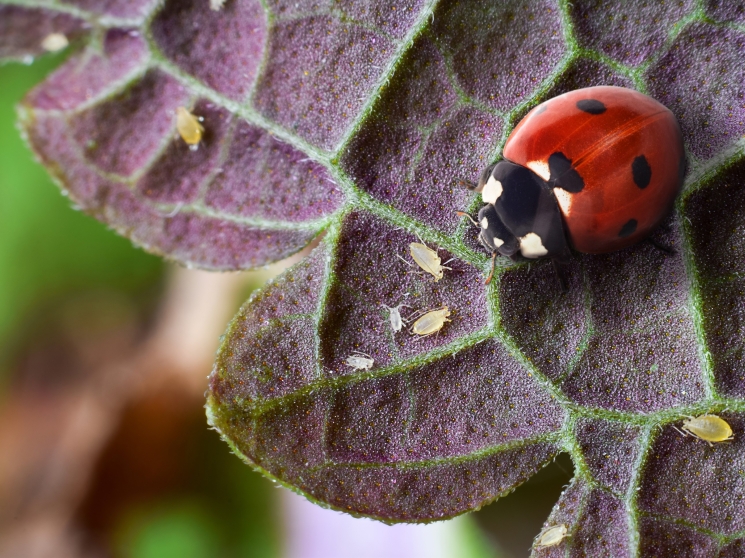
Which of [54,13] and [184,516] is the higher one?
[54,13]

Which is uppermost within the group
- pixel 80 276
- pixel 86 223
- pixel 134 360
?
pixel 86 223

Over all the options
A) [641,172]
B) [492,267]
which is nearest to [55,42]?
[492,267]

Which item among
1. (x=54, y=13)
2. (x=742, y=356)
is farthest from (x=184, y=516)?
(x=742, y=356)

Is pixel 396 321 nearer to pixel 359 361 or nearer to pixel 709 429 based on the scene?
pixel 359 361

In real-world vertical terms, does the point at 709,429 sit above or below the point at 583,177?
below

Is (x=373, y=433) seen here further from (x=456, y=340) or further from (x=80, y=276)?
(x=80, y=276)
